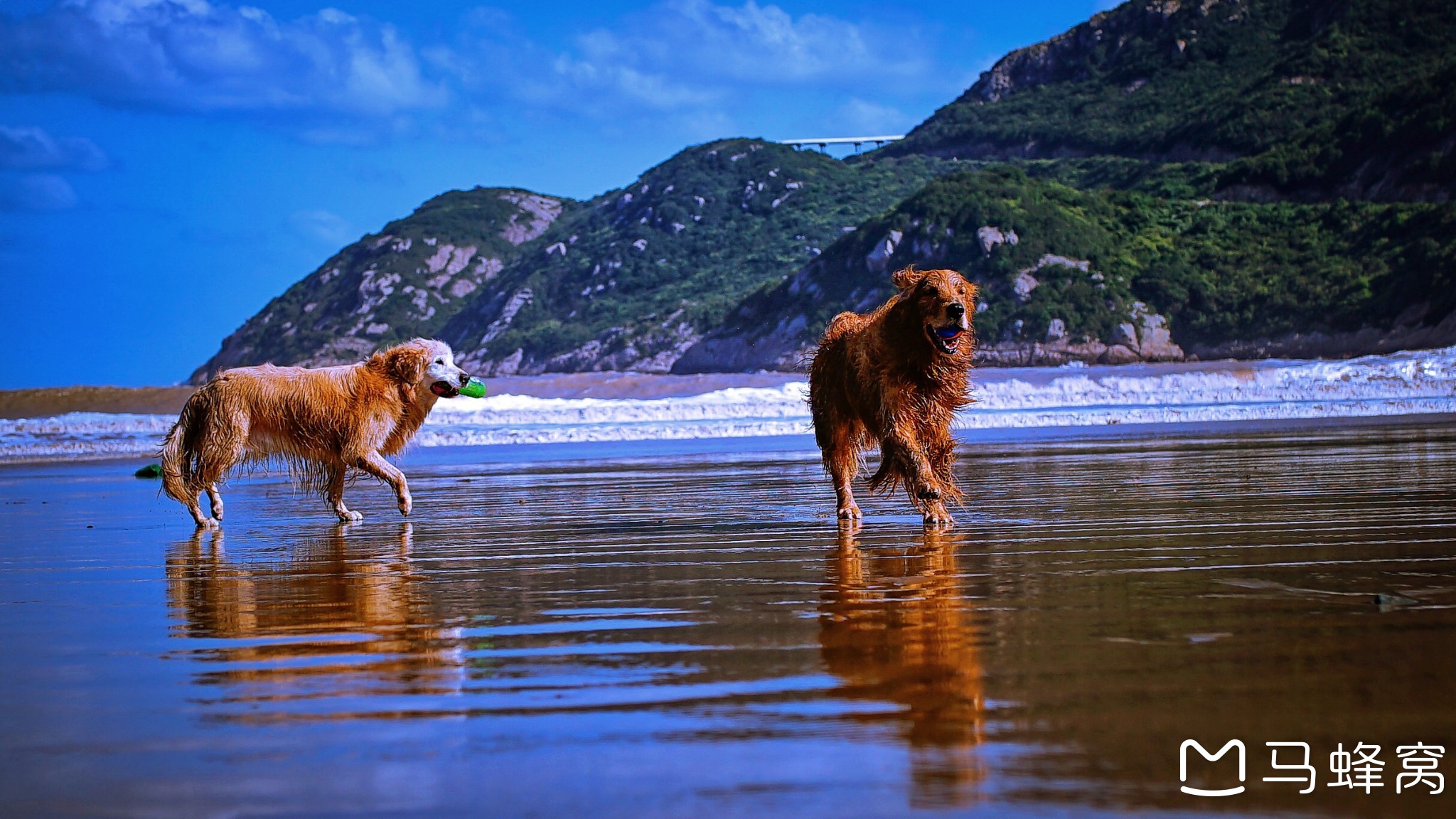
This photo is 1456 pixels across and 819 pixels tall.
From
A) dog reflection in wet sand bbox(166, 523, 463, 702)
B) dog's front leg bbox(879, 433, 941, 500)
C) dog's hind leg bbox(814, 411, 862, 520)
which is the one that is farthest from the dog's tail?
dog's front leg bbox(879, 433, 941, 500)

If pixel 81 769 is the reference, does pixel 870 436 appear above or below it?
above

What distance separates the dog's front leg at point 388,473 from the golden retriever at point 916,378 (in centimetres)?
336

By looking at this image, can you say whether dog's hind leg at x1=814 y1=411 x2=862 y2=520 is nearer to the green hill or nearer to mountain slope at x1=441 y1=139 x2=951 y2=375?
the green hill

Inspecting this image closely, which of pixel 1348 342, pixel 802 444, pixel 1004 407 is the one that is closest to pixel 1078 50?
pixel 1348 342

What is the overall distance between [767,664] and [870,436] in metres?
4.69

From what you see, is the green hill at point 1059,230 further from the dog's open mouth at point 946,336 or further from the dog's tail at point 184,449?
the dog's open mouth at point 946,336

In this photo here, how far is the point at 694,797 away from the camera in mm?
2494

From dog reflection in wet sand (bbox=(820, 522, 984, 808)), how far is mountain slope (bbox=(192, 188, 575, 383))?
129 m

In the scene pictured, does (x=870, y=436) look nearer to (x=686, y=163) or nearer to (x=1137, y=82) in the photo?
(x=1137, y=82)

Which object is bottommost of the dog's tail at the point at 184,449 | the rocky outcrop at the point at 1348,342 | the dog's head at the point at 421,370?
the dog's tail at the point at 184,449

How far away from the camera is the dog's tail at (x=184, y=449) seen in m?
9.84

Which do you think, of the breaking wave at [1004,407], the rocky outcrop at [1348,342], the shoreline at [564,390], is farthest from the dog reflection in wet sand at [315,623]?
the rocky outcrop at [1348,342]

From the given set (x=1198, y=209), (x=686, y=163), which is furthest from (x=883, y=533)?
(x=686, y=163)

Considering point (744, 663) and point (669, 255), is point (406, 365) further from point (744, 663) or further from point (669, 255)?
point (669, 255)
